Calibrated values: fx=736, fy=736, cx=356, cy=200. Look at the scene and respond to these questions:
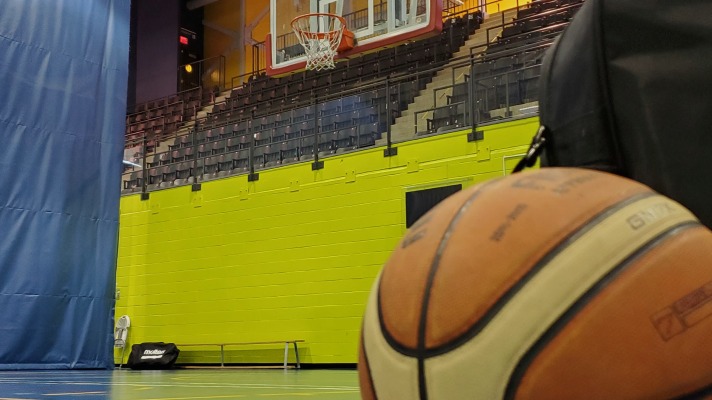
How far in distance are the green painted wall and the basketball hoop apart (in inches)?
47.2

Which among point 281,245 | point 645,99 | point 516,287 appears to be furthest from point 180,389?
point 281,245

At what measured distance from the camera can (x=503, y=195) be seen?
1.03 m

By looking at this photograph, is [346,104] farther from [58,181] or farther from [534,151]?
[534,151]

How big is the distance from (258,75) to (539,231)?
12.3 m

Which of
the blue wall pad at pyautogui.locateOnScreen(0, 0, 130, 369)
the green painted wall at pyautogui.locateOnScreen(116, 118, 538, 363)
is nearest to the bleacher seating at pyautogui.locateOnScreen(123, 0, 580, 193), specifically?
the green painted wall at pyautogui.locateOnScreen(116, 118, 538, 363)

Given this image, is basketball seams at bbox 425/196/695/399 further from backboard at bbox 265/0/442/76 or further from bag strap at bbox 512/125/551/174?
backboard at bbox 265/0/442/76

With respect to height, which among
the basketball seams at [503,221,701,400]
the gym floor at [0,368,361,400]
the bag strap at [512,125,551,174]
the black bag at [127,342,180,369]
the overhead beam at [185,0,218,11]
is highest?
the overhead beam at [185,0,218,11]

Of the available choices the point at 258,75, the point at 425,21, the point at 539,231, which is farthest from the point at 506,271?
the point at 258,75

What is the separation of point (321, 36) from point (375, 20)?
0.62 m

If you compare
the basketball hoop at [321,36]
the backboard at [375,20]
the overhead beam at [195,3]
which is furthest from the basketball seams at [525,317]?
the overhead beam at [195,3]

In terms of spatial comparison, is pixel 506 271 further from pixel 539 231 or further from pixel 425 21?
pixel 425 21

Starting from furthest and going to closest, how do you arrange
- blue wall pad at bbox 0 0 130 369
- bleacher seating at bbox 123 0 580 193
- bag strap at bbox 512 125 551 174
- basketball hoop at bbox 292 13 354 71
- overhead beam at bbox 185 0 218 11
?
1. overhead beam at bbox 185 0 218 11
2. basketball hoop at bbox 292 13 354 71
3. blue wall pad at bbox 0 0 130 369
4. bleacher seating at bbox 123 0 580 193
5. bag strap at bbox 512 125 551 174

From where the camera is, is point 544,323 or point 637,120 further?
point 637,120

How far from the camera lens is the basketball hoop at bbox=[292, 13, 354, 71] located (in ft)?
25.5
